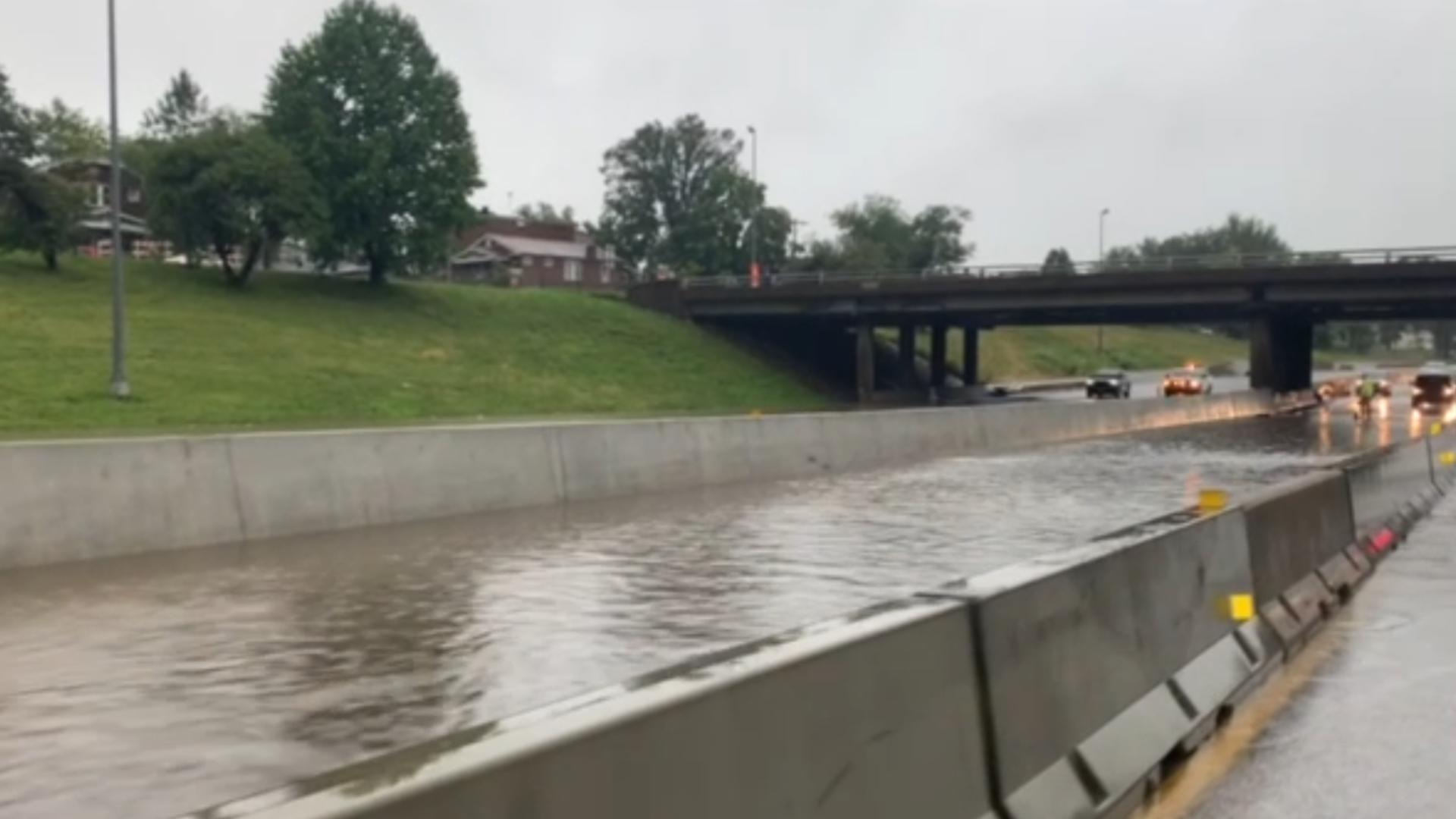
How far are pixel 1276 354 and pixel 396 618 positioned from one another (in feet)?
217

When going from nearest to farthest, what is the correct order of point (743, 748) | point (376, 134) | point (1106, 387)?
1. point (743, 748)
2. point (1106, 387)
3. point (376, 134)

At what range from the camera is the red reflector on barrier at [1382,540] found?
15656 mm

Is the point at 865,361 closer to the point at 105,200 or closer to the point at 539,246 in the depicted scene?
the point at 105,200

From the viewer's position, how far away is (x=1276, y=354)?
72.2 meters

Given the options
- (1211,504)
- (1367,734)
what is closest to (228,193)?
(1211,504)

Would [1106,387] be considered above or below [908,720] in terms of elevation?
below

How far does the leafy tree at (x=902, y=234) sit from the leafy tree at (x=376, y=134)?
259 ft

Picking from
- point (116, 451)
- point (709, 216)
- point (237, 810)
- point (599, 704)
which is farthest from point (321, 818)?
point (709, 216)

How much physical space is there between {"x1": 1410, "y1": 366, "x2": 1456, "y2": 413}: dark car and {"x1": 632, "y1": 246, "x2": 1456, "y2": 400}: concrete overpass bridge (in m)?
3.70

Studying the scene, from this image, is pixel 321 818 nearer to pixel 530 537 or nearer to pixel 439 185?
pixel 530 537

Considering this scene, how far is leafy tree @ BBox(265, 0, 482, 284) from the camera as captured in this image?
7669 centimetres

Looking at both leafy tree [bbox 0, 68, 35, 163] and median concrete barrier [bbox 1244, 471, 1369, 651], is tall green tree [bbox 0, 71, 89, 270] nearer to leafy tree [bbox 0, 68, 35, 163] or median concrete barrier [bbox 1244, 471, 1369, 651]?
leafy tree [bbox 0, 68, 35, 163]

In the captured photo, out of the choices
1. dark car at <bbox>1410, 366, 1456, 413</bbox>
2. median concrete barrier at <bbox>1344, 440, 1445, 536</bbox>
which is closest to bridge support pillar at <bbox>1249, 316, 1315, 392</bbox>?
dark car at <bbox>1410, 366, 1456, 413</bbox>

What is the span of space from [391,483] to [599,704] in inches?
532
